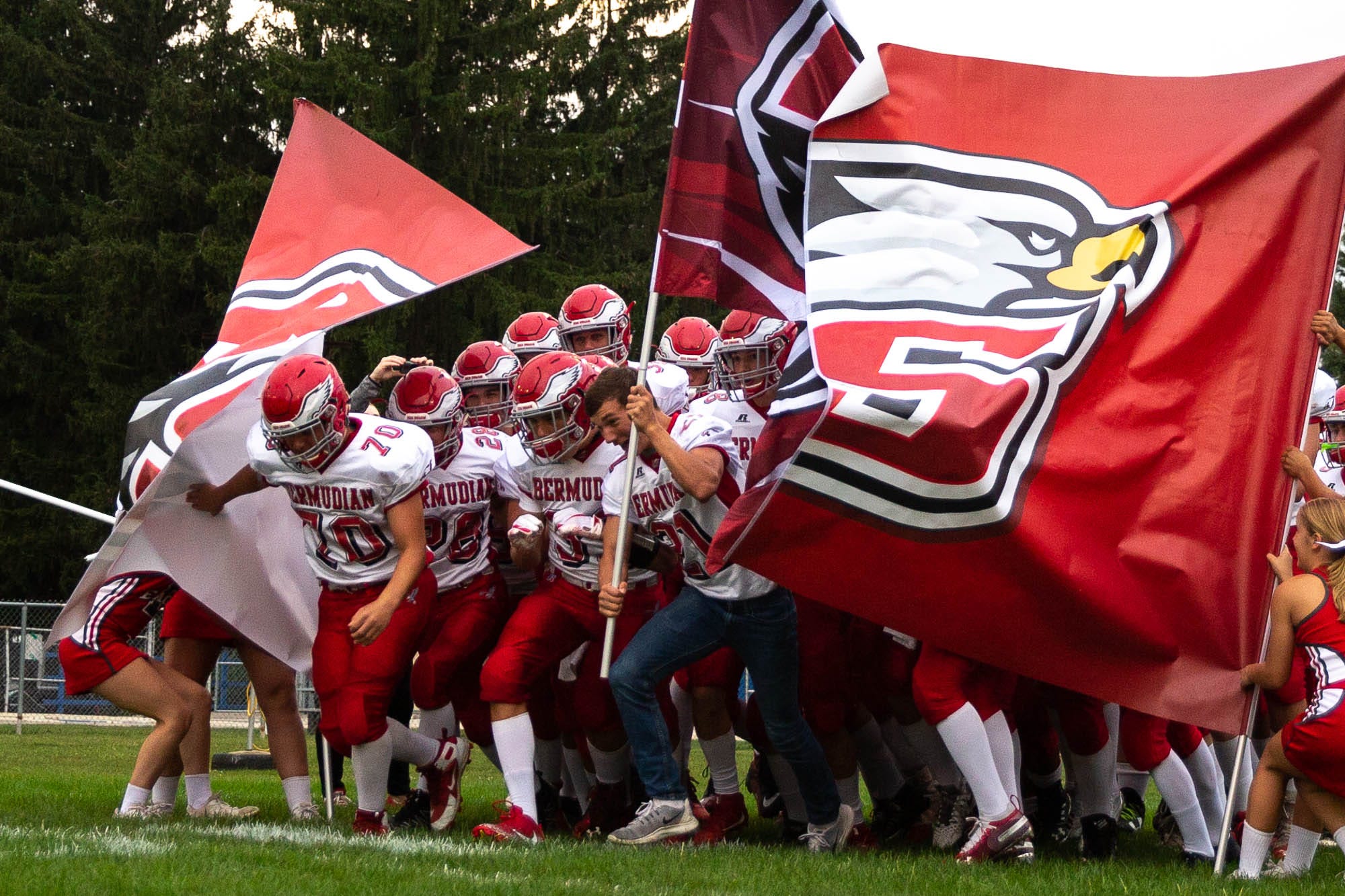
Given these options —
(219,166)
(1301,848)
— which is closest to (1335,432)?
(1301,848)

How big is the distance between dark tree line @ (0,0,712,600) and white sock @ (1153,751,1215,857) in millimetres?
21377

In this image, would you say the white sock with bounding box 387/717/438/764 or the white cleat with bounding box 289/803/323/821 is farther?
the white cleat with bounding box 289/803/323/821

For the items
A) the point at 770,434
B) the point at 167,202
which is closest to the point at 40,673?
the point at 167,202

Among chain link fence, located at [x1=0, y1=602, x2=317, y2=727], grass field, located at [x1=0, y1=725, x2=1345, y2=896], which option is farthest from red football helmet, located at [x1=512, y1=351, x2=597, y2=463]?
chain link fence, located at [x1=0, y1=602, x2=317, y2=727]

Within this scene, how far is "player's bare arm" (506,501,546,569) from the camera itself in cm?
796

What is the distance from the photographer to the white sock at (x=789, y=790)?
8328 mm

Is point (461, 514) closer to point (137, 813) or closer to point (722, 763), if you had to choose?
point (722, 763)

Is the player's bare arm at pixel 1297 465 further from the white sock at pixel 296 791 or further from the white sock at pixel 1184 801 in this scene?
the white sock at pixel 296 791

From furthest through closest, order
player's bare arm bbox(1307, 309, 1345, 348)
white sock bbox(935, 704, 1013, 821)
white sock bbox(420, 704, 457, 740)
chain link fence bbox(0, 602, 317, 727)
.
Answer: chain link fence bbox(0, 602, 317, 727), white sock bbox(420, 704, 457, 740), white sock bbox(935, 704, 1013, 821), player's bare arm bbox(1307, 309, 1345, 348)

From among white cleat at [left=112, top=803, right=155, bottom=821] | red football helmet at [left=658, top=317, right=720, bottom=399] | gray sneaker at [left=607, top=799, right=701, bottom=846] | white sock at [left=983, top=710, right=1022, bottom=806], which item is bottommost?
white cleat at [left=112, top=803, right=155, bottom=821]

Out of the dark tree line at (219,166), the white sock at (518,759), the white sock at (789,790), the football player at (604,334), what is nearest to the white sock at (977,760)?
the white sock at (789,790)

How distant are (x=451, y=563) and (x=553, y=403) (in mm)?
1127

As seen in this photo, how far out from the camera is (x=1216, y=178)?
706cm

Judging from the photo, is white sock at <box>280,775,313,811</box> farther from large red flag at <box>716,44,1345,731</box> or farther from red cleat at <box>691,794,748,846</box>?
large red flag at <box>716,44,1345,731</box>
